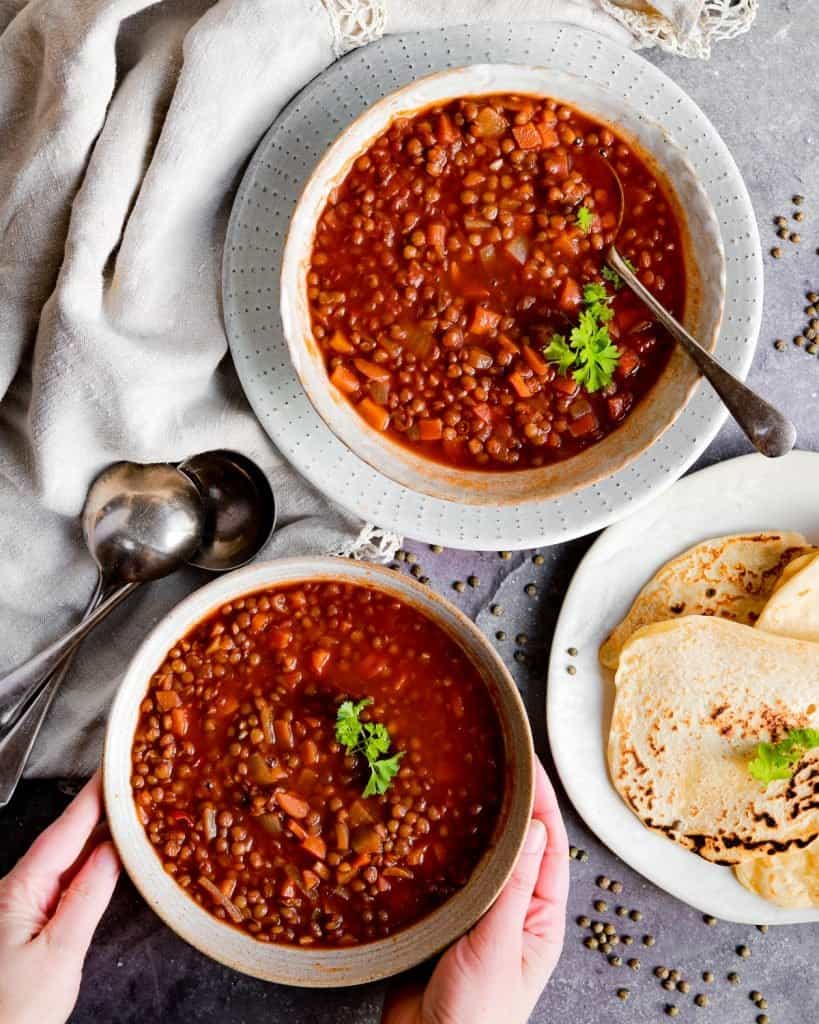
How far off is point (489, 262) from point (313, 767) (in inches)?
70.2

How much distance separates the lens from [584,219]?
321cm

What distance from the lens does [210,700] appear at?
3447 mm

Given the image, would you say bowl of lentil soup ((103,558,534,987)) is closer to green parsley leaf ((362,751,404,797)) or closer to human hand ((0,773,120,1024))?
green parsley leaf ((362,751,404,797))

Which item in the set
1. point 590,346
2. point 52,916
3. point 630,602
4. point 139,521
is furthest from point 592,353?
point 52,916

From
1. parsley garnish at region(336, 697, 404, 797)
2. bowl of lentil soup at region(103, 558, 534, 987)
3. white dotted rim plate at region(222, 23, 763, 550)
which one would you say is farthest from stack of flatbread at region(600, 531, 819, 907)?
parsley garnish at region(336, 697, 404, 797)

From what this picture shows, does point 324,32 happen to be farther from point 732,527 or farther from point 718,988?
point 718,988

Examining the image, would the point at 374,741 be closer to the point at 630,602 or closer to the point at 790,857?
the point at 630,602

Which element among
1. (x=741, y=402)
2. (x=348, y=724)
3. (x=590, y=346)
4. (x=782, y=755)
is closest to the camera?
(x=741, y=402)

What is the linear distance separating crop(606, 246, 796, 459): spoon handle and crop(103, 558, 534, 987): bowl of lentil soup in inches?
42.9

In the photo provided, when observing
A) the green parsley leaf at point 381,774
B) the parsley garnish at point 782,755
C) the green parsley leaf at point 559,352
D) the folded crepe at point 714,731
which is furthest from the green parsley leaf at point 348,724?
the parsley garnish at point 782,755

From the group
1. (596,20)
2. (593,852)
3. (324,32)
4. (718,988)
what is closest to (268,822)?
(593,852)

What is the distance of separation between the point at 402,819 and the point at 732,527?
5.32 ft

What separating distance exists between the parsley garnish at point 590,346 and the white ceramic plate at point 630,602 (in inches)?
27.1

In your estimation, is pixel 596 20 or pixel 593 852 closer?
pixel 596 20
